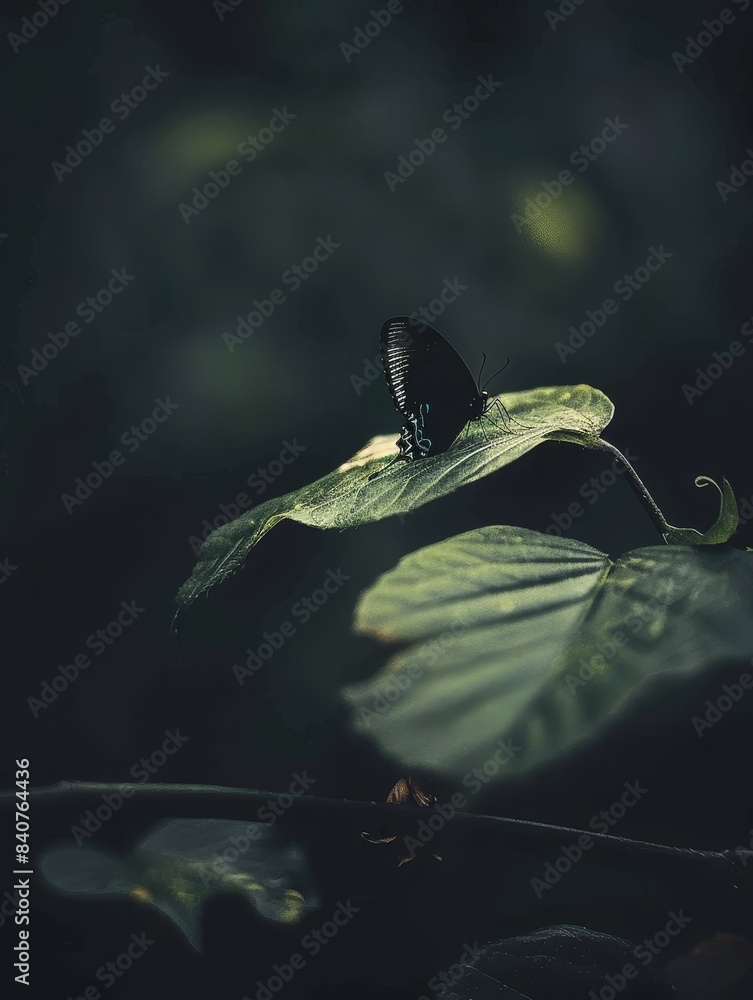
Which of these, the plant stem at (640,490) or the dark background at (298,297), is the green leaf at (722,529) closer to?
the plant stem at (640,490)

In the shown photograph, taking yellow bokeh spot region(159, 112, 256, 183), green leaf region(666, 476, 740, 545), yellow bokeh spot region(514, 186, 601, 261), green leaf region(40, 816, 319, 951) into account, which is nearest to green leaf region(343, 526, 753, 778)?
green leaf region(666, 476, 740, 545)

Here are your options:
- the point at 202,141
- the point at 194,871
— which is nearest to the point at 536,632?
the point at 194,871

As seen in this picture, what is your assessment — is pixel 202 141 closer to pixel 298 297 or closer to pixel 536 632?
pixel 298 297

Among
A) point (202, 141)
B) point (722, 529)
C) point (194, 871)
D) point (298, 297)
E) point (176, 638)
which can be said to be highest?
point (202, 141)

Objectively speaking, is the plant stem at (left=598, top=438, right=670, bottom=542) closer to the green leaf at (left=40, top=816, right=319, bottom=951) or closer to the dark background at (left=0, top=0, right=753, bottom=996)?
the dark background at (left=0, top=0, right=753, bottom=996)

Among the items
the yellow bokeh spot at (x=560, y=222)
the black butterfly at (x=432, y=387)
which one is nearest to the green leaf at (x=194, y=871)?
the black butterfly at (x=432, y=387)

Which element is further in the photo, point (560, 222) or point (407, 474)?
point (560, 222)
